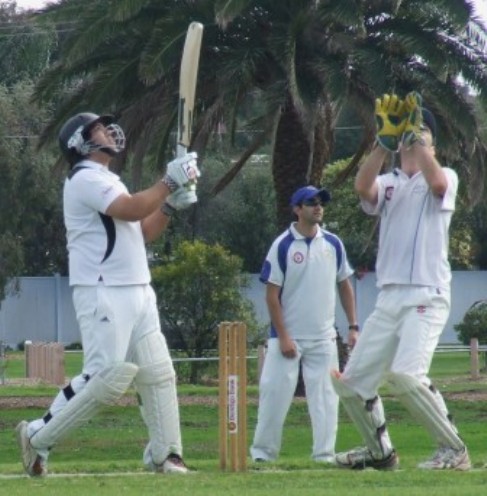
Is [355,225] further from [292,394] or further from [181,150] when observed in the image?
[181,150]

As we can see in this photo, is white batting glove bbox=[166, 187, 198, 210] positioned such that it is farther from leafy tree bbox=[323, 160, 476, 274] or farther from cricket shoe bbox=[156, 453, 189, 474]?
leafy tree bbox=[323, 160, 476, 274]

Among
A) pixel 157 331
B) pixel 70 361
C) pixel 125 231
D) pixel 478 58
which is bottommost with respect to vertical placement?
pixel 70 361

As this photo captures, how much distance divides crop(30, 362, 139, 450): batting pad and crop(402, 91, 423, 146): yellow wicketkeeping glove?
2.16 m

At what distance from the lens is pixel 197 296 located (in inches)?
1182

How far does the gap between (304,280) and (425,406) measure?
2.66 meters

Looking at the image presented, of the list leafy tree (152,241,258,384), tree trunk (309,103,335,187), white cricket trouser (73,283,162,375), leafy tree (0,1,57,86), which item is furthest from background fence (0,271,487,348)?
white cricket trouser (73,283,162,375)

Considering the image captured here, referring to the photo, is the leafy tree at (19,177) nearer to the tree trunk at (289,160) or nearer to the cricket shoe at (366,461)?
the tree trunk at (289,160)

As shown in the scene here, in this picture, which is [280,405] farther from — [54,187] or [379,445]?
[54,187]

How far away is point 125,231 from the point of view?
9891mm

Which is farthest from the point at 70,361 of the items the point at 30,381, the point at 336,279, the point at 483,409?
the point at 336,279

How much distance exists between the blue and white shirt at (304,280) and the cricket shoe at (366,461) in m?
1.89

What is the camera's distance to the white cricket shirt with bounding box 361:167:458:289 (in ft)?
32.3

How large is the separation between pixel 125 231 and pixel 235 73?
12.0 metres

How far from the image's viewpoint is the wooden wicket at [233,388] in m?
10.2
